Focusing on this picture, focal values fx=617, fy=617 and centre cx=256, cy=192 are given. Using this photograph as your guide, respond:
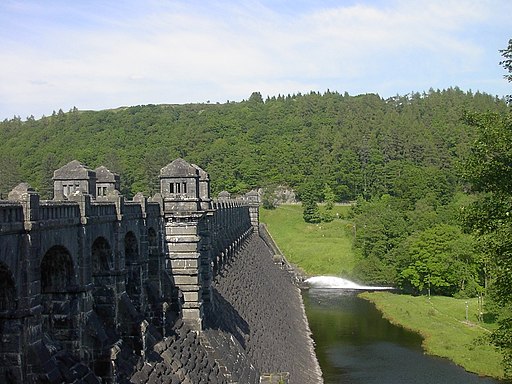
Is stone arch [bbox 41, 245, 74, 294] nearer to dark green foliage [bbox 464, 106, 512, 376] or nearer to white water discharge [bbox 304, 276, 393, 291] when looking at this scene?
dark green foliage [bbox 464, 106, 512, 376]

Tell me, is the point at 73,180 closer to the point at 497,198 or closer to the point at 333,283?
the point at 497,198

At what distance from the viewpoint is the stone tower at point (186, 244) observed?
81.5 feet

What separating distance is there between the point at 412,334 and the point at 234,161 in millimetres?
72638

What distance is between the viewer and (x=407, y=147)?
4525 inches

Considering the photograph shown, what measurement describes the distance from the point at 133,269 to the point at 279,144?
105061mm

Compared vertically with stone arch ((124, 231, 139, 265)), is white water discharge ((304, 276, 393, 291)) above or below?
below

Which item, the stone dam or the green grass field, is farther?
the green grass field

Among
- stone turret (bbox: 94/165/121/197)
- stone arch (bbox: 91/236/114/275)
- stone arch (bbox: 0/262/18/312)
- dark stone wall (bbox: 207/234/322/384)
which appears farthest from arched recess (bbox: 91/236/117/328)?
stone turret (bbox: 94/165/121/197)

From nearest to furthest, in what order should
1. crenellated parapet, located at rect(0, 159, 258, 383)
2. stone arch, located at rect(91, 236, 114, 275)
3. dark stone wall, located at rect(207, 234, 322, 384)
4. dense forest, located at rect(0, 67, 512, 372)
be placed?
1. crenellated parapet, located at rect(0, 159, 258, 383)
2. dense forest, located at rect(0, 67, 512, 372)
3. stone arch, located at rect(91, 236, 114, 275)
4. dark stone wall, located at rect(207, 234, 322, 384)

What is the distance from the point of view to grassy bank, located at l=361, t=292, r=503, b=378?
38.5 metres

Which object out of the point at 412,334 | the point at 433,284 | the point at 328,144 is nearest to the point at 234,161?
the point at 328,144

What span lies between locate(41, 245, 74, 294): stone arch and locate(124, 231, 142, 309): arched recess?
5554 mm

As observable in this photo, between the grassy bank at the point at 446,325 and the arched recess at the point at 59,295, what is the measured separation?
23.1 metres

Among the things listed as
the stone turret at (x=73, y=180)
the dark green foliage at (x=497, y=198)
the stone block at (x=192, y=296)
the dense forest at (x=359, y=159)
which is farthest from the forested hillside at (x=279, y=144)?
the dark green foliage at (x=497, y=198)
